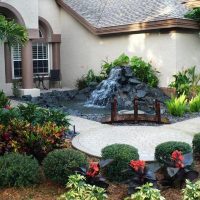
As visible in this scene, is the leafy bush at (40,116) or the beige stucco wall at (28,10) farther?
the beige stucco wall at (28,10)

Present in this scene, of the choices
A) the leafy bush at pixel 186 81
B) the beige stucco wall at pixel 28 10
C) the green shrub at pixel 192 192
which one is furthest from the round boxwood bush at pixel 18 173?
the beige stucco wall at pixel 28 10

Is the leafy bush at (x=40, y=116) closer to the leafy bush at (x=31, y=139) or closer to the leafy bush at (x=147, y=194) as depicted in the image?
the leafy bush at (x=31, y=139)

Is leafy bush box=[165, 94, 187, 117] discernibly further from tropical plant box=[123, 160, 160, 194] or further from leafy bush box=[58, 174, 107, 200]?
leafy bush box=[58, 174, 107, 200]

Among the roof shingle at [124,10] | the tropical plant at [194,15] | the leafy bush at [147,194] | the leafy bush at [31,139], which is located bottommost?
the leafy bush at [147,194]

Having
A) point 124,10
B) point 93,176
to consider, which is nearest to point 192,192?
point 93,176

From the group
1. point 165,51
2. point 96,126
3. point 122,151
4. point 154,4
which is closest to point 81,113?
point 96,126

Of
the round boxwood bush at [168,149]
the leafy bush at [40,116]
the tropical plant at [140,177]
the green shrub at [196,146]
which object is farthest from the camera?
the leafy bush at [40,116]

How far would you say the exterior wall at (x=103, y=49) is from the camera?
1520 centimetres

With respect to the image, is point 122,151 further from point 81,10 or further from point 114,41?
point 81,10

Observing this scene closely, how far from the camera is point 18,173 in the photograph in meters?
5.12

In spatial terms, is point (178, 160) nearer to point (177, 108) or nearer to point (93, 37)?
point (177, 108)

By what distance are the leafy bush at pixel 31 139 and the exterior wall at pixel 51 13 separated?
1293cm

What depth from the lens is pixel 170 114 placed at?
11.4 m

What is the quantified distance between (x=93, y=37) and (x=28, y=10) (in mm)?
3706
